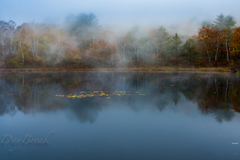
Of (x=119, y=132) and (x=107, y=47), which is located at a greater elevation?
(x=107, y=47)

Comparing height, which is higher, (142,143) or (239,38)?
(239,38)

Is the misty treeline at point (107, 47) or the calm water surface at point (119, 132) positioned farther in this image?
the misty treeline at point (107, 47)

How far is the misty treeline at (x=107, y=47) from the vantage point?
46219mm

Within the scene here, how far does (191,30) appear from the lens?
71938mm

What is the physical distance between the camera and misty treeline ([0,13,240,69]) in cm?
4622

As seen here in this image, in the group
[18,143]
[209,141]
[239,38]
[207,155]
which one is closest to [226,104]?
[209,141]

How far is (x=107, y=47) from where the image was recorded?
48.1 metres

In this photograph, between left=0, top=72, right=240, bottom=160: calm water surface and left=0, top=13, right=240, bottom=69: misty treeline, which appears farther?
left=0, top=13, right=240, bottom=69: misty treeline

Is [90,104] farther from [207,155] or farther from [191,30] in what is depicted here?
[191,30]

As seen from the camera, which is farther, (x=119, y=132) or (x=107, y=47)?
(x=107, y=47)

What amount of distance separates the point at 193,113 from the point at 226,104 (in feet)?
8.14

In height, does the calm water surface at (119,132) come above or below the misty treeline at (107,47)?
below

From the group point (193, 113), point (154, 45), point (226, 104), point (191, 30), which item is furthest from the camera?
point (191, 30)

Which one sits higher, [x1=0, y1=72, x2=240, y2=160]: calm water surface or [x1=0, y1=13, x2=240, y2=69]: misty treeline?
[x1=0, y1=13, x2=240, y2=69]: misty treeline
